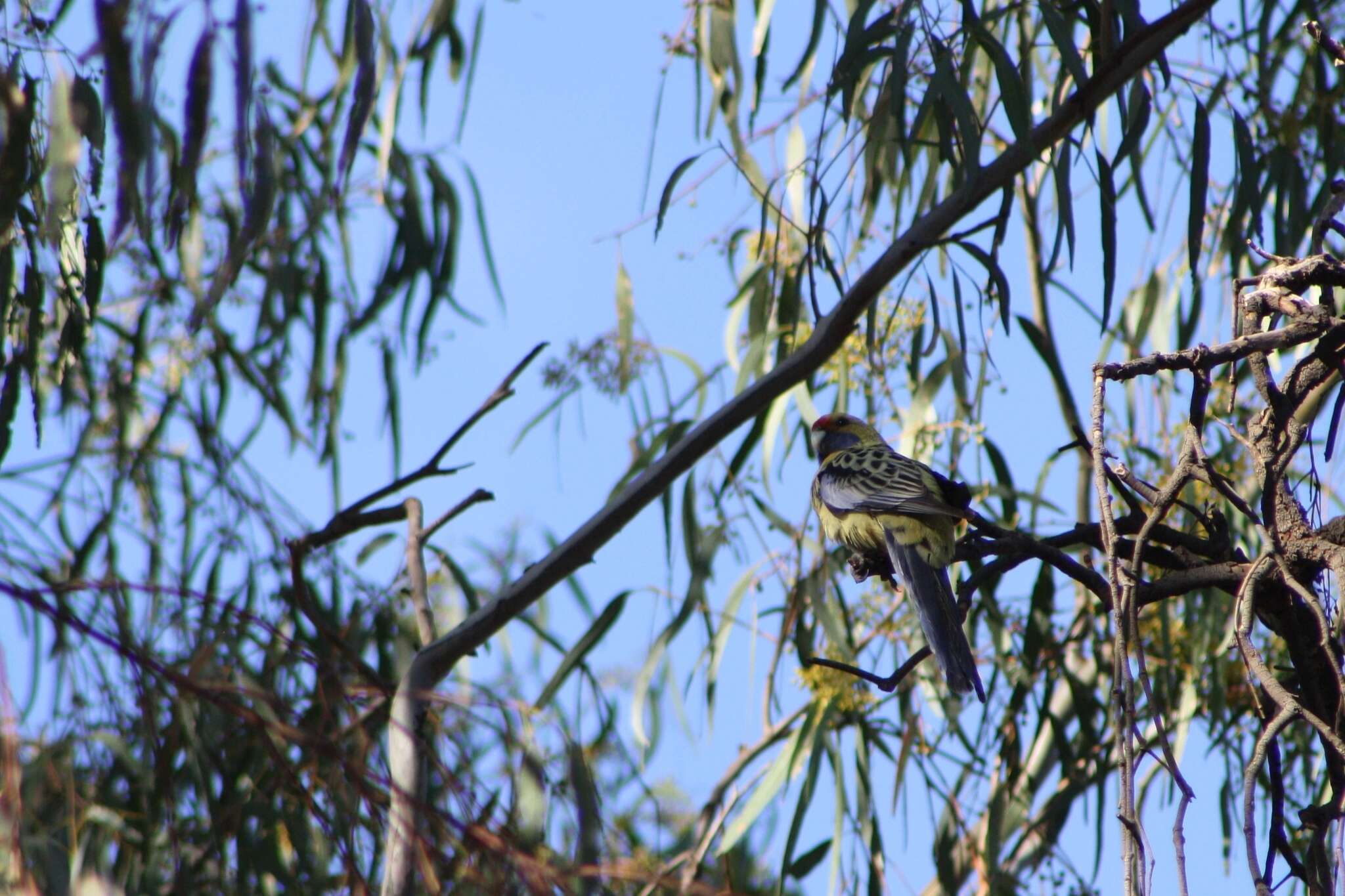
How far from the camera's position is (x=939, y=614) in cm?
243

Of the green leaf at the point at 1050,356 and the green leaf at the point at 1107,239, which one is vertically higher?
the green leaf at the point at 1050,356

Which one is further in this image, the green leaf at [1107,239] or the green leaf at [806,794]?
the green leaf at [806,794]

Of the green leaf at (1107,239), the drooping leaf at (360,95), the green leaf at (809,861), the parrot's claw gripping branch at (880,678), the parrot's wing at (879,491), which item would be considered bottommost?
the parrot's claw gripping branch at (880,678)

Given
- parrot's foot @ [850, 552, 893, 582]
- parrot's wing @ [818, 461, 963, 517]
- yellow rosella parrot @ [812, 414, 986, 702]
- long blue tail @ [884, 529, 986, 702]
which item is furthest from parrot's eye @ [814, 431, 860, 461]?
long blue tail @ [884, 529, 986, 702]

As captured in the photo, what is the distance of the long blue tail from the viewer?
2238 millimetres

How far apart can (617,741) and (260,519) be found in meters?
0.83

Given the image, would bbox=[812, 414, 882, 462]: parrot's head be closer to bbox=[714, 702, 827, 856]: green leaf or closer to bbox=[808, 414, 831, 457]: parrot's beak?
bbox=[808, 414, 831, 457]: parrot's beak

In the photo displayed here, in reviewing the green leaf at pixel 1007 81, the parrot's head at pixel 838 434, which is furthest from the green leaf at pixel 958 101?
the parrot's head at pixel 838 434

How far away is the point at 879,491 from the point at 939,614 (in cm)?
38

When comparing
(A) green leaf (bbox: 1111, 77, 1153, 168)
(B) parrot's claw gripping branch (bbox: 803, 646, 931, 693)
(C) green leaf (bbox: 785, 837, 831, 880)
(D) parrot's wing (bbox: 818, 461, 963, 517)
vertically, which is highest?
(A) green leaf (bbox: 1111, 77, 1153, 168)

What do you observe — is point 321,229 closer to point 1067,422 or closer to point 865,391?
point 865,391

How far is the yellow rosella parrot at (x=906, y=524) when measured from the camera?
2.31 metres

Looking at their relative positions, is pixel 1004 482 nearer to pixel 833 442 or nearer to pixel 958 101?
pixel 833 442

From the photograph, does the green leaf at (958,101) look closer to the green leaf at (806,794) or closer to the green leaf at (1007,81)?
the green leaf at (1007,81)
